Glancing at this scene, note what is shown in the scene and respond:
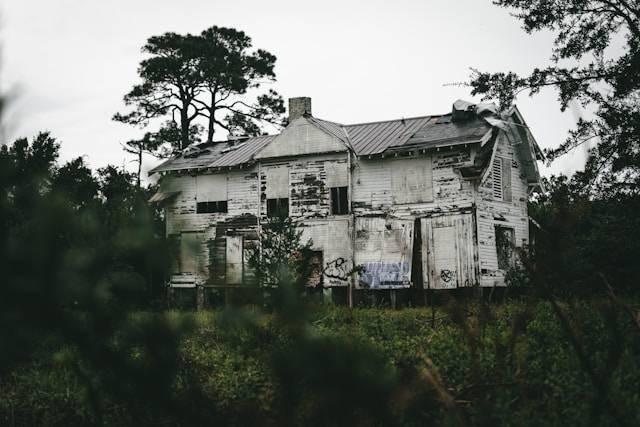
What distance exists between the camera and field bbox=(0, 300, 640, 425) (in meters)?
2.23

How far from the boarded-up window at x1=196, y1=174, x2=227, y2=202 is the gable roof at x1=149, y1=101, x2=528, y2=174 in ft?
1.78

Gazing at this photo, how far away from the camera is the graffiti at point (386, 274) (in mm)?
21719

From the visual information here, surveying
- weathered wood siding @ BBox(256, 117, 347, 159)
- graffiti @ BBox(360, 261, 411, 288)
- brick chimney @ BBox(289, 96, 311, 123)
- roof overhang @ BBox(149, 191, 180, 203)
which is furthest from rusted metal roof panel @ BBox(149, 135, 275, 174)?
roof overhang @ BBox(149, 191, 180, 203)

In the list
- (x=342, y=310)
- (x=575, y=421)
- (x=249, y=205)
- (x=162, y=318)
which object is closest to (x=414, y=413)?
(x=575, y=421)

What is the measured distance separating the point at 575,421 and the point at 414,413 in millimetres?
1878

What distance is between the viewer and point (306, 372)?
2.20m

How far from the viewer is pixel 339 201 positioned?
23438 millimetres

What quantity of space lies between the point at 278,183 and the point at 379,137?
428 centimetres

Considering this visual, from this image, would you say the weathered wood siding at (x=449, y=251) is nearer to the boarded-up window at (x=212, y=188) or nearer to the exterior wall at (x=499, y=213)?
the exterior wall at (x=499, y=213)

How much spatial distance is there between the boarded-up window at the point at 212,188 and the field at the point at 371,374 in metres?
11.9

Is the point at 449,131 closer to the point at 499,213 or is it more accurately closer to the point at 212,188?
the point at 499,213

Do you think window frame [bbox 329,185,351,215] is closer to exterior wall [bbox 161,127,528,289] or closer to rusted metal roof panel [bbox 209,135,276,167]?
exterior wall [bbox 161,127,528,289]

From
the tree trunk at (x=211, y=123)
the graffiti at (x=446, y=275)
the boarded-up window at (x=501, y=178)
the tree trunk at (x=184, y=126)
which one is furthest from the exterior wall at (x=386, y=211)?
the tree trunk at (x=211, y=123)

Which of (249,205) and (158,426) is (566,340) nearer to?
(158,426)
